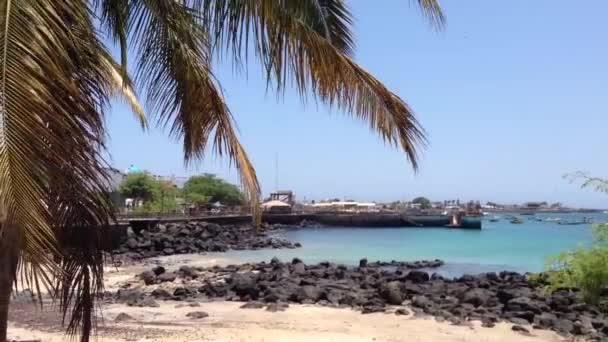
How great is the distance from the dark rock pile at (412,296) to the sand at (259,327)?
2.41 feet

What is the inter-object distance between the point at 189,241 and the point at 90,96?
120ft

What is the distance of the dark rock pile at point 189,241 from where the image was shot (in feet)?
119

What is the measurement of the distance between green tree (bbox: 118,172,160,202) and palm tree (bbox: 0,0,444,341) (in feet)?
182

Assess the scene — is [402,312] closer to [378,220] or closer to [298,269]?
[298,269]

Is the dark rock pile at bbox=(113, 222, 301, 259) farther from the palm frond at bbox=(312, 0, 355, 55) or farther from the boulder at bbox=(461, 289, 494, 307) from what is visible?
the palm frond at bbox=(312, 0, 355, 55)

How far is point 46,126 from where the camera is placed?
3.42m

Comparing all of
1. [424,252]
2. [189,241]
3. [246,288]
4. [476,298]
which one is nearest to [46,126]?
[246,288]

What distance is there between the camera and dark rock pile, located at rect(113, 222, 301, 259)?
36.3 metres

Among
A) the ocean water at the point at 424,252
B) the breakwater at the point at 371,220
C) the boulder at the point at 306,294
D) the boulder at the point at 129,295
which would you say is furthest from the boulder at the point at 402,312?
the breakwater at the point at 371,220

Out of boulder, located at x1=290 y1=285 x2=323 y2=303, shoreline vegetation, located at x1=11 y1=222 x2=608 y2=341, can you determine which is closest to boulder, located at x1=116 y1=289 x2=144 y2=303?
shoreline vegetation, located at x1=11 y1=222 x2=608 y2=341

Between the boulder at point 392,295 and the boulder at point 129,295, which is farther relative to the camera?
the boulder at point 392,295

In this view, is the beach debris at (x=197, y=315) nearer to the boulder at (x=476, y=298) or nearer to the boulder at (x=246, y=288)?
the boulder at (x=246, y=288)

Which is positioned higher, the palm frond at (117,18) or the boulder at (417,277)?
the palm frond at (117,18)

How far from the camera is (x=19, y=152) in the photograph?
3205mm
